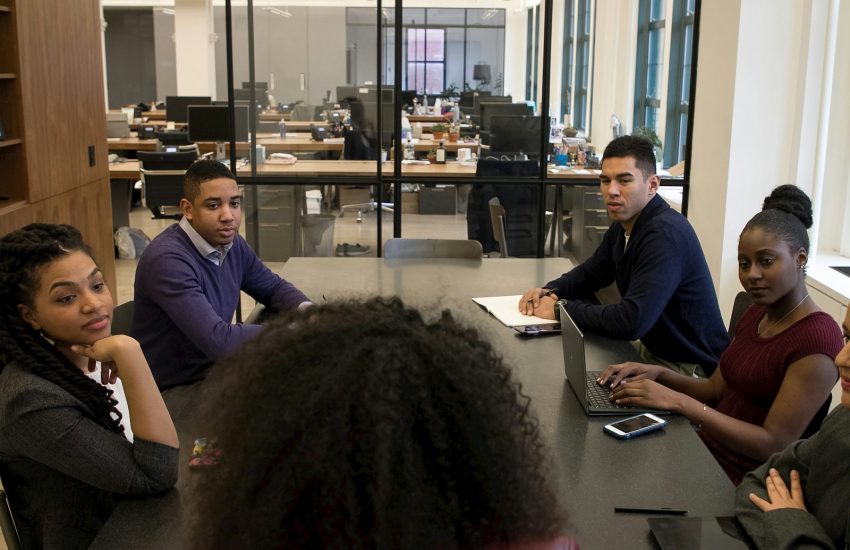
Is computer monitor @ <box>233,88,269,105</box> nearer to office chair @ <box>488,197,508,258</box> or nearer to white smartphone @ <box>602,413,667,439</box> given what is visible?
office chair @ <box>488,197,508,258</box>

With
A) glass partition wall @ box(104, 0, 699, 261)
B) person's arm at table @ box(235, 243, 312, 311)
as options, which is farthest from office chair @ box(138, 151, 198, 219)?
person's arm at table @ box(235, 243, 312, 311)

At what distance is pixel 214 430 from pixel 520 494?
0.26 metres

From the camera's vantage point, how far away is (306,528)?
2.06 ft

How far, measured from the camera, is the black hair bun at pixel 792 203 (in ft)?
7.80

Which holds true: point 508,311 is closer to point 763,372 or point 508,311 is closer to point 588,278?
point 588,278

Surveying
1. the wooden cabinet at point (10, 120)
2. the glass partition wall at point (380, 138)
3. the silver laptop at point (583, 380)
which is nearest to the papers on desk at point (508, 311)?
the silver laptop at point (583, 380)

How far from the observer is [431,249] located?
3916 millimetres

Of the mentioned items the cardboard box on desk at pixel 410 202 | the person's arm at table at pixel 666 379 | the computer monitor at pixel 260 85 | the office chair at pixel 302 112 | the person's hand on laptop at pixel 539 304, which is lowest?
the person's arm at table at pixel 666 379

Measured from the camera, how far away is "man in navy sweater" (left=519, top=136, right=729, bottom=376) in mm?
2594

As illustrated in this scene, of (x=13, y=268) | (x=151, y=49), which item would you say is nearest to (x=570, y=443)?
(x=13, y=268)

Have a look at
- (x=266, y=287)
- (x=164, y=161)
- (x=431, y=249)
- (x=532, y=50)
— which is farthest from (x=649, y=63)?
(x=266, y=287)

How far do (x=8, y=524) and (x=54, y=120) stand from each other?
3275 mm

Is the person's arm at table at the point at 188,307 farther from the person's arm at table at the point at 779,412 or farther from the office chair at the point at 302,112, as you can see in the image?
the office chair at the point at 302,112

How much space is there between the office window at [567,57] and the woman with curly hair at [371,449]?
462 centimetres
